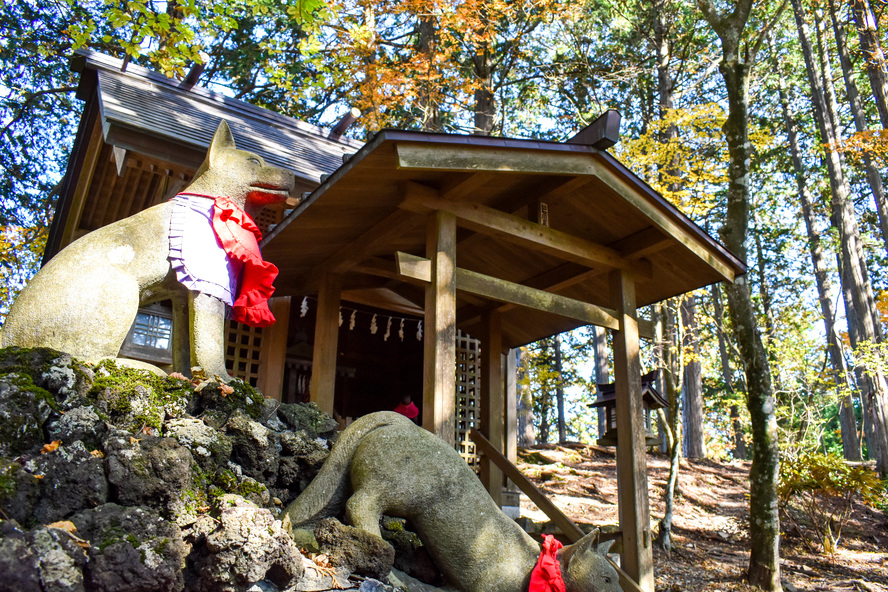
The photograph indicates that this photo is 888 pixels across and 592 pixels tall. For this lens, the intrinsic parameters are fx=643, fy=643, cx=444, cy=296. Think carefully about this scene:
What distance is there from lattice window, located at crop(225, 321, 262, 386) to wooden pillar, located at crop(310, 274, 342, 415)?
32.3 inches

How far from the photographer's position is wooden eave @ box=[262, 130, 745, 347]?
5125 millimetres

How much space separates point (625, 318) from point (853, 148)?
9.86 metres

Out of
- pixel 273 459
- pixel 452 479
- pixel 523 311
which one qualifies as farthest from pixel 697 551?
pixel 273 459

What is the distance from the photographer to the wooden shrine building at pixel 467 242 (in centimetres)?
511

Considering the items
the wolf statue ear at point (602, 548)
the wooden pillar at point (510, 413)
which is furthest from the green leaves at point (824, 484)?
the wolf statue ear at point (602, 548)

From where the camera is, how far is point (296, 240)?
6355 mm

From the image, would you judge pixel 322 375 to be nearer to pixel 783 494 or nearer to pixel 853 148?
pixel 783 494

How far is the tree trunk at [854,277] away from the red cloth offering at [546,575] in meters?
12.3

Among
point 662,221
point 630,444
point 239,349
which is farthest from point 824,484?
point 239,349

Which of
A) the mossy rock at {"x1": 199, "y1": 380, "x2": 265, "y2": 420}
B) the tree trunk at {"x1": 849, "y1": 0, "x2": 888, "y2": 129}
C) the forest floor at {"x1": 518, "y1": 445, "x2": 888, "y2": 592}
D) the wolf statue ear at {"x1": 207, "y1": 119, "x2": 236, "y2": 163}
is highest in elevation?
the tree trunk at {"x1": 849, "y1": 0, "x2": 888, "y2": 129}

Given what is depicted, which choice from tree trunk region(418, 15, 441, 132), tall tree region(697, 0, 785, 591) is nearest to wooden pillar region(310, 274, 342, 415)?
tall tree region(697, 0, 785, 591)

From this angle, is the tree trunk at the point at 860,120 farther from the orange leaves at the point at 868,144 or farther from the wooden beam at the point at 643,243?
the wooden beam at the point at 643,243

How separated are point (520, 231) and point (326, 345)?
2428mm

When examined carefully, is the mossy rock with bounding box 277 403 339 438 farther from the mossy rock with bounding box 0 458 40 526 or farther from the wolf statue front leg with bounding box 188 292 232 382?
the mossy rock with bounding box 0 458 40 526
